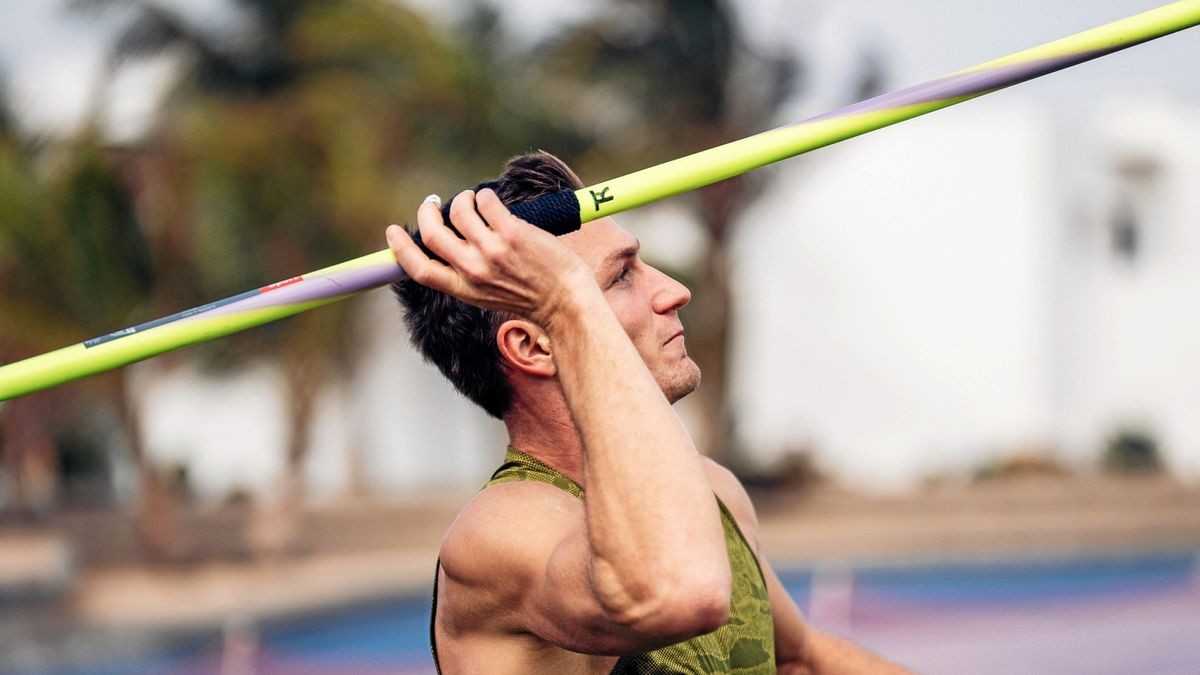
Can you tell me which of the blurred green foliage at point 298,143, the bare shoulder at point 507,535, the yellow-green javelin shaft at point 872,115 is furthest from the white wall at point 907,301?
the yellow-green javelin shaft at point 872,115

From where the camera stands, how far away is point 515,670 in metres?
1.94

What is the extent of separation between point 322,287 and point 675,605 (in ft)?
1.83

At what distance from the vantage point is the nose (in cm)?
214

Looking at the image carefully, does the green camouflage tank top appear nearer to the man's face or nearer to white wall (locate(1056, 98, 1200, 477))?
the man's face

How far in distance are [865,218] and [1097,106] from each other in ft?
13.8

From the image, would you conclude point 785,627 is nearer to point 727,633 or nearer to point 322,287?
point 727,633

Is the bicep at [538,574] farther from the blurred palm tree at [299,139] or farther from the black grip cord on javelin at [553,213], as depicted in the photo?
the blurred palm tree at [299,139]

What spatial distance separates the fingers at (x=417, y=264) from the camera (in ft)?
5.58

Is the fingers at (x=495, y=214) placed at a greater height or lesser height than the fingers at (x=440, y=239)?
greater

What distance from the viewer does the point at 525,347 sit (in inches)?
84.8

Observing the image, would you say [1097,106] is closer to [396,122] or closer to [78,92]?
[396,122]

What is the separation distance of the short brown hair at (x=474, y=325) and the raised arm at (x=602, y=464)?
0.35m

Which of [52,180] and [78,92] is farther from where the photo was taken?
[78,92]

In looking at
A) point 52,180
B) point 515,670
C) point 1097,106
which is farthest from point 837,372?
point 515,670
